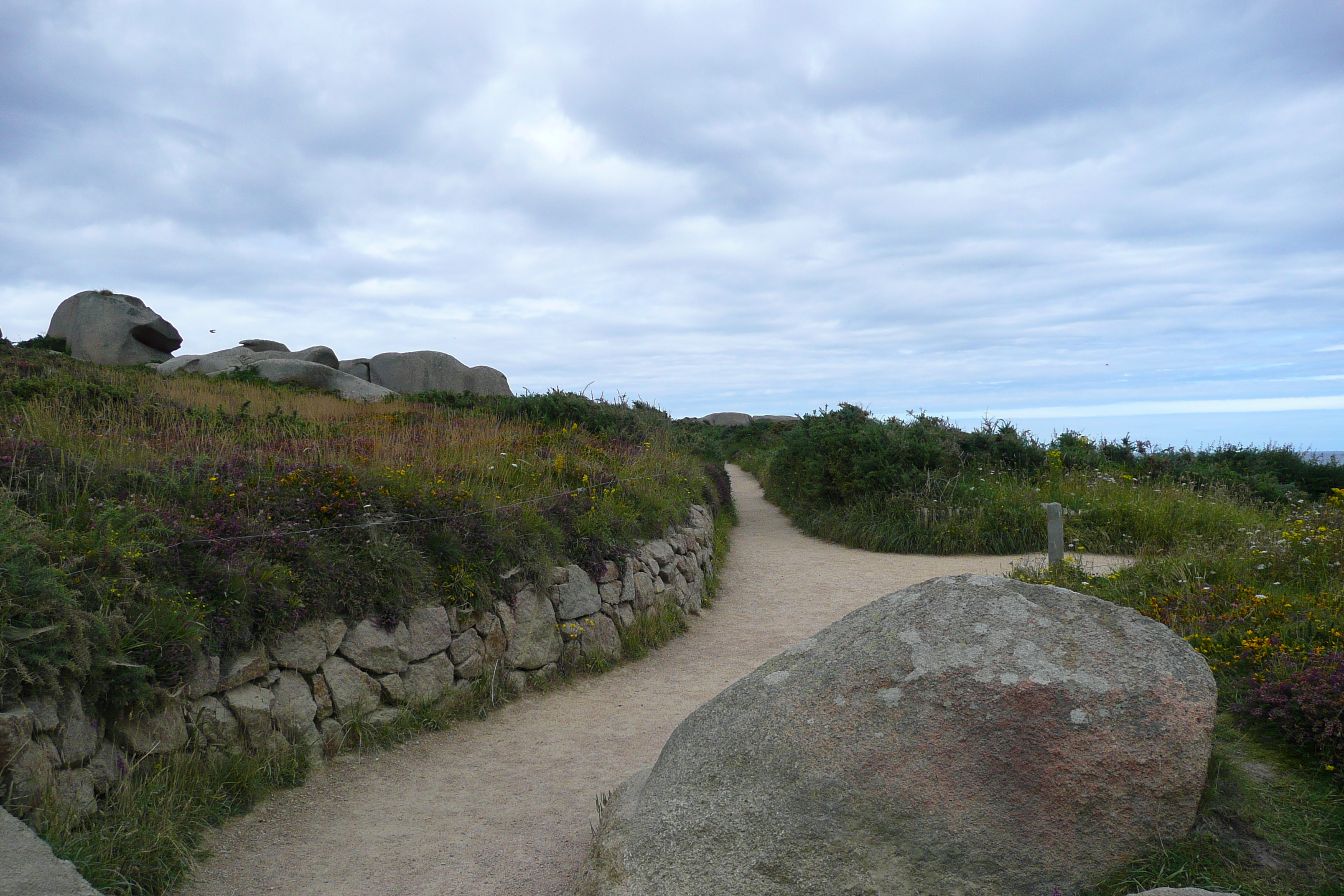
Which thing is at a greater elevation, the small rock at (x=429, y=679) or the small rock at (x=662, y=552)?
the small rock at (x=662, y=552)

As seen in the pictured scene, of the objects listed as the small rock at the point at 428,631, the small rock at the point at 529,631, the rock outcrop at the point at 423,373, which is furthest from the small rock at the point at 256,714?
the rock outcrop at the point at 423,373

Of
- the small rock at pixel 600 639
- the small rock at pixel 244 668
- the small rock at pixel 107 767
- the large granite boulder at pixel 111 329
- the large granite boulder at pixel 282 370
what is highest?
the large granite boulder at pixel 111 329

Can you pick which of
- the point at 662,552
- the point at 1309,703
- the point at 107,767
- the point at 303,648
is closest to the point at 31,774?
the point at 107,767

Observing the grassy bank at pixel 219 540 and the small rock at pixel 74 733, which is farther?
the grassy bank at pixel 219 540

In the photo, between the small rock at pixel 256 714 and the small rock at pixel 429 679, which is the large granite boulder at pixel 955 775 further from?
the small rock at pixel 429 679

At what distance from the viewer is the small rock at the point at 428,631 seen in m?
5.64

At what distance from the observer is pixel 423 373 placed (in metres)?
24.4

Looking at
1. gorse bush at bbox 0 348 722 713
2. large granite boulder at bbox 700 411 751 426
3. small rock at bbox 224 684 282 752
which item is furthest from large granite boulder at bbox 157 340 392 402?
Answer: large granite boulder at bbox 700 411 751 426

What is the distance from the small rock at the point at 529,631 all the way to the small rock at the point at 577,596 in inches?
5.4

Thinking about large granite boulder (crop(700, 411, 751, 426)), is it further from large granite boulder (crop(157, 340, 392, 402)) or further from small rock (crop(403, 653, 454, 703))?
small rock (crop(403, 653, 454, 703))

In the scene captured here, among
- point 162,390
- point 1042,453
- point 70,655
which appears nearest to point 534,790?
point 70,655

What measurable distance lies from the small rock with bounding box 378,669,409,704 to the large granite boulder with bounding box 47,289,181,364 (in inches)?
796

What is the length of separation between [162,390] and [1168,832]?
13.5 metres

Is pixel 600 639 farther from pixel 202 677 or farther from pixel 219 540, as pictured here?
A: pixel 202 677
